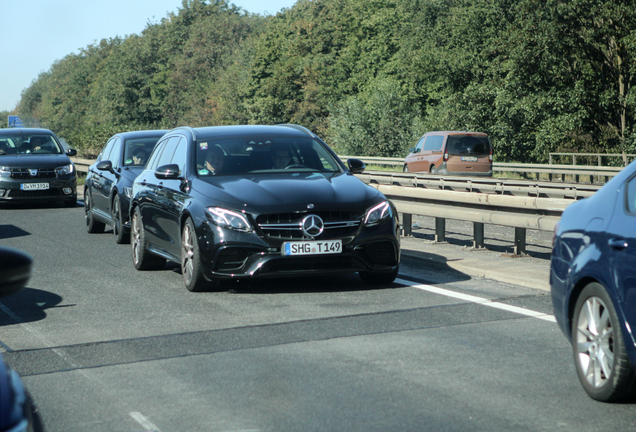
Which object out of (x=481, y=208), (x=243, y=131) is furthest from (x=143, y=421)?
(x=481, y=208)

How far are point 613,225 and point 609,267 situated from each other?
23 cm

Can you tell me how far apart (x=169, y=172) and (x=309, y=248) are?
6.45ft

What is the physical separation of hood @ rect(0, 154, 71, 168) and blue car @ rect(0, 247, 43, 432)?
59.6ft

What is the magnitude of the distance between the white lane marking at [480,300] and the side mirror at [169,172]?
2.50m

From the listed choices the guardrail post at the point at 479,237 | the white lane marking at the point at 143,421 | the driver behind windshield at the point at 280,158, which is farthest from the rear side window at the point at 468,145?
the white lane marking at the point at 143,421

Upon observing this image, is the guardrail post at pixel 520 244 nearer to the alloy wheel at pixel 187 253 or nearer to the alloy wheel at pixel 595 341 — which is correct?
the alloy wheel at pixel 187 253

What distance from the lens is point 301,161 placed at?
30.8ft

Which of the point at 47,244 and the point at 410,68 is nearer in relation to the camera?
the point at 47,244

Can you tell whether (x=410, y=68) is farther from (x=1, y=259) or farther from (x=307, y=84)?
(x=1, y=259)

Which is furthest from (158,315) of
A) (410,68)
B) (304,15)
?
(304,15)

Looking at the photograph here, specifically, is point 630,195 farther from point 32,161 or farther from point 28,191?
point 32,161

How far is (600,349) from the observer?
15.3 feet

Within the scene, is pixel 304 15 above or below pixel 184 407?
above

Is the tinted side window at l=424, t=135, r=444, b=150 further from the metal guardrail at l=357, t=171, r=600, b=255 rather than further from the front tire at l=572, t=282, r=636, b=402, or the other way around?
the front tire at l=572, t=282, r=636, b=402
